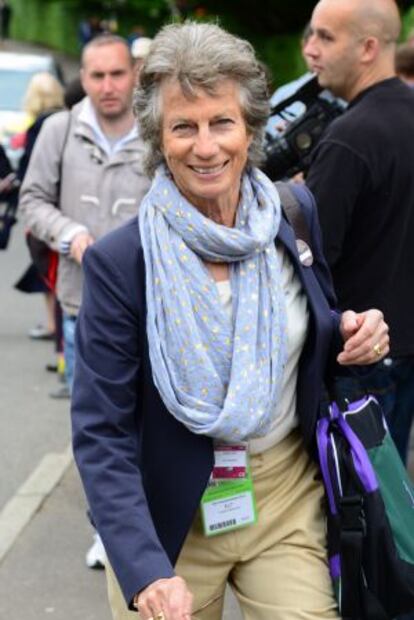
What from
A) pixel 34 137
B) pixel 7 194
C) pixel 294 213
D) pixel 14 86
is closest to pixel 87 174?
pixel 294 213

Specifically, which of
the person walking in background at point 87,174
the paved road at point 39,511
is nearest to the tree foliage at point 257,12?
the paved road at point 39,511

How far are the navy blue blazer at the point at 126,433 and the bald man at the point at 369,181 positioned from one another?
1608 millimetres

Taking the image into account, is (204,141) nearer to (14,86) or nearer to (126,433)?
(126,433)

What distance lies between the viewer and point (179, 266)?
310 centimetres

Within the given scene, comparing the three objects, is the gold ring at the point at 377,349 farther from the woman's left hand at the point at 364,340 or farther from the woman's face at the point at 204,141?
the woman's face at the point at 204,141

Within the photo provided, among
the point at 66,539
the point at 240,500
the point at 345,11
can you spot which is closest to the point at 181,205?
the point at 240,500

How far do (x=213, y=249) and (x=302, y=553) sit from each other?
2.35 ft

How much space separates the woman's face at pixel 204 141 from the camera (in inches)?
123

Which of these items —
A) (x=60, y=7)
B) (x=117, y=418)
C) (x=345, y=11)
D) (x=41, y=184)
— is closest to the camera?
(x=117, y=418)

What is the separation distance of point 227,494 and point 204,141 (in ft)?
2.53

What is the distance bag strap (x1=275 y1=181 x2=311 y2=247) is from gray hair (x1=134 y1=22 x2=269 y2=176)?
20cm

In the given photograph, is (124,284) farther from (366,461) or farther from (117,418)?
(366,461)

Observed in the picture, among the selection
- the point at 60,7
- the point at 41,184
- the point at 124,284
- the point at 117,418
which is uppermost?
the point at 124,284

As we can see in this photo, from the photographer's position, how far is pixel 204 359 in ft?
10.1
